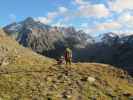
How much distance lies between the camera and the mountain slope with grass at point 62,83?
Answer: 33.6 meters

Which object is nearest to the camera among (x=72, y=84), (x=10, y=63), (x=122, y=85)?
(x=72, y=84)

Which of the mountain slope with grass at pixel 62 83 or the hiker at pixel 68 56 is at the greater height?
the hiker at pixel 68 56

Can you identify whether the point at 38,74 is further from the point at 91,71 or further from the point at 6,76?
the point at 91,71

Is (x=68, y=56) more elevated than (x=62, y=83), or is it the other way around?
(x=68, y=56)

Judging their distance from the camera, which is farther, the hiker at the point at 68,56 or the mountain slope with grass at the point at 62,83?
the hiker at the point at 68,56

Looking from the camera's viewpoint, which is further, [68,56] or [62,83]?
[68,56]

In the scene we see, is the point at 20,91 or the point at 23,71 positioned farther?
the point at 23,71

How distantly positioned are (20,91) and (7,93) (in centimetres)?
124

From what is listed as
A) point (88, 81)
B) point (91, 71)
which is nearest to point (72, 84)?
point (88, 81)

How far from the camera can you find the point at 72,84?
3650 centimetres

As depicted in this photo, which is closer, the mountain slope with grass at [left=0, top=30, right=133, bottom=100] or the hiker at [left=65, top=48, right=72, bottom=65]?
the mountain slope with grass at [left=0, top=30, right=133, bottom=100]

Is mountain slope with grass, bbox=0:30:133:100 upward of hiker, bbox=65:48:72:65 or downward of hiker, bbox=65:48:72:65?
downward

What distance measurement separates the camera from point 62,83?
36.7 metres

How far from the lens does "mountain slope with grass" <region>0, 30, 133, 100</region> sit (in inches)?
1324
